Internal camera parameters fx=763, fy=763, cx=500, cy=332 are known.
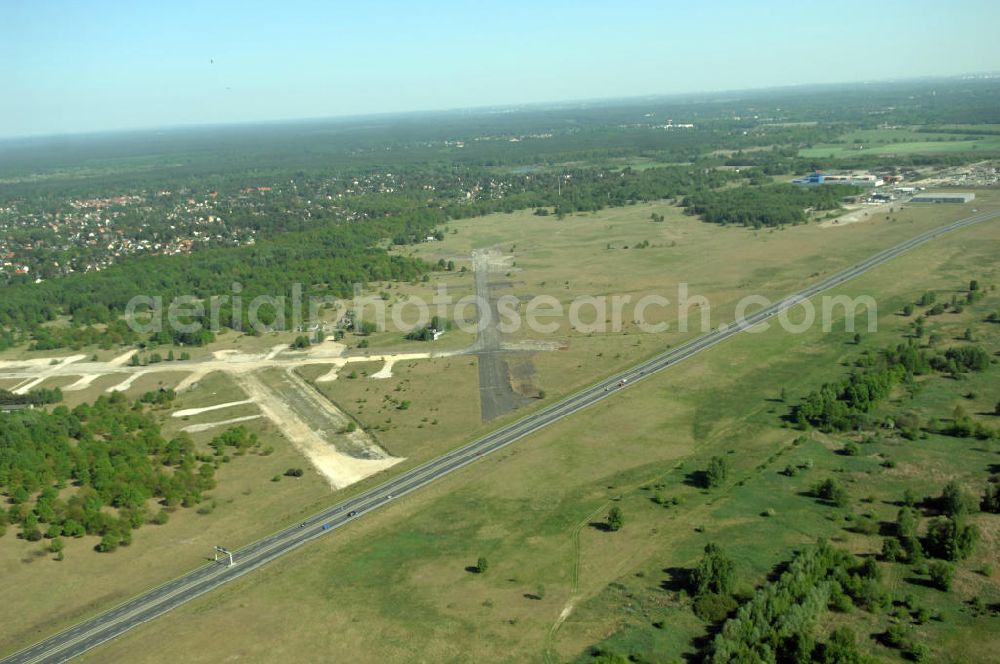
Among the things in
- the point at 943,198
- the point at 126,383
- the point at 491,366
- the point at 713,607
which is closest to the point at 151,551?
the point at 713,607

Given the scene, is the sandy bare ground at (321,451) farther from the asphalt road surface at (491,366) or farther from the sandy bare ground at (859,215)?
the sandy bare ground at (859,215)

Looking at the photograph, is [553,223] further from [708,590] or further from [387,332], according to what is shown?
[708,590]

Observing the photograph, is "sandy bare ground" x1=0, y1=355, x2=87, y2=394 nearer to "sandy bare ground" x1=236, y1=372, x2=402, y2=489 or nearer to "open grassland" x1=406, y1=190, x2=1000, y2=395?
"sandy bare ground" x1=236, y1=372, x2=402, y2=489

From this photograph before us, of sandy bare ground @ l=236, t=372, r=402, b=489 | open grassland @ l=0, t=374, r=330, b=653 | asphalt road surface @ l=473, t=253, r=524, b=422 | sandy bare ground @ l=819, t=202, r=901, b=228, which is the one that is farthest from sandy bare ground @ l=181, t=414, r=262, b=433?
sandy bare ground @ l=819, t=202, r=901, b=228

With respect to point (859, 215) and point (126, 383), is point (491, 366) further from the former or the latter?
point (859, 215)

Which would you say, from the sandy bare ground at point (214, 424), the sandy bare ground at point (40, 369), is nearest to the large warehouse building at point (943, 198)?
the sandy bare ground at point (214, 424)
